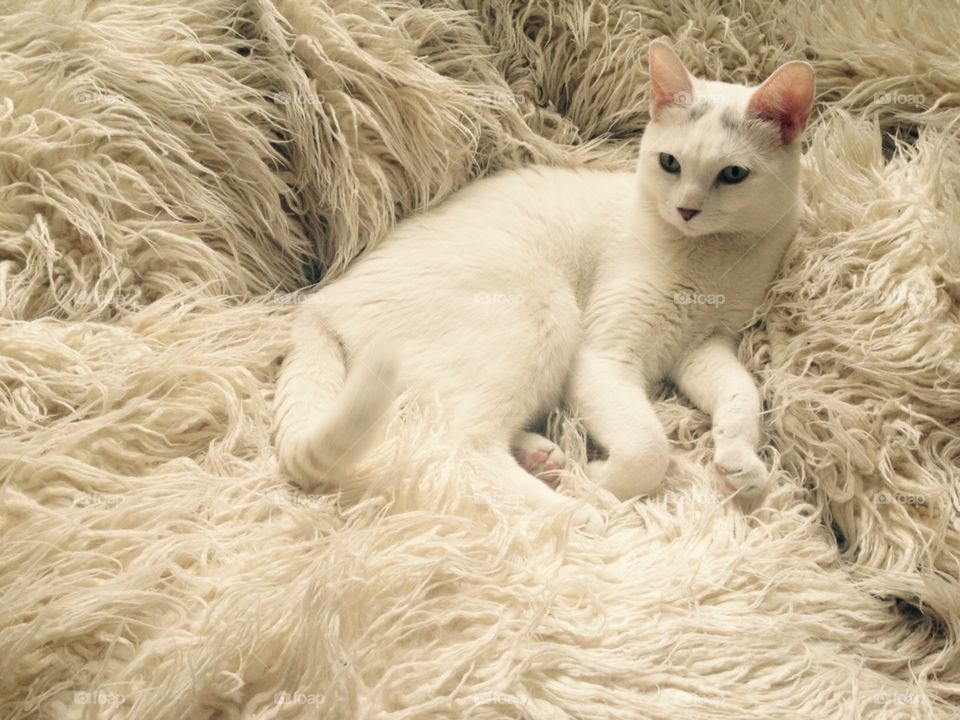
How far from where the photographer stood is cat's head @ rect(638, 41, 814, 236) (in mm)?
872

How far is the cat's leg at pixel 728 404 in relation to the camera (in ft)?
2.62

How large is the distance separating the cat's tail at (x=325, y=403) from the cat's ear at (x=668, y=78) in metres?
0.42

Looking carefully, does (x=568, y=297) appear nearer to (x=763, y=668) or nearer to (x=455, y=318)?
(x=455, y=318)

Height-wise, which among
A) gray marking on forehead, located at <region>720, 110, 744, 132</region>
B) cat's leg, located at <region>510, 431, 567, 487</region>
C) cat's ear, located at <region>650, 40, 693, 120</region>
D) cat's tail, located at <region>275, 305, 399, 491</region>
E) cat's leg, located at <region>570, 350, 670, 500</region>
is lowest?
cat's leg, located at <region>510, 431, 567, 487</region>

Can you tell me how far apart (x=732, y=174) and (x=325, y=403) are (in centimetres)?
49

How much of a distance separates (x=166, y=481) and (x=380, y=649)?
0.25 metres

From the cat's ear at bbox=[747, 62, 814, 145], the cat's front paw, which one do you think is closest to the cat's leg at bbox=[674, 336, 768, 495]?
the cat's front paw

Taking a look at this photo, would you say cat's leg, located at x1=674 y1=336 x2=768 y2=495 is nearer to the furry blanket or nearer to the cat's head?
the furry blanket

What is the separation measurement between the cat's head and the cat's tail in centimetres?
37

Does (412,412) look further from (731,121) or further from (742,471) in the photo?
(731,121)

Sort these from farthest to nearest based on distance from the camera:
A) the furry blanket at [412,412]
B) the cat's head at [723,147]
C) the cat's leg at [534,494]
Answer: the cat's head at [723,147], the cat's leg at [534,494], the furry blanket at [412,412]

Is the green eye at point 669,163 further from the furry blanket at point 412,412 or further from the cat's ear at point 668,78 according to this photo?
the furry blanket at point 412,412

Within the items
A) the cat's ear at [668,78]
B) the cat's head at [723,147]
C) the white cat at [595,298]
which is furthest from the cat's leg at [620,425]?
→ the cat's ear at [668,78]

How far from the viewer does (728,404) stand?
866mm
